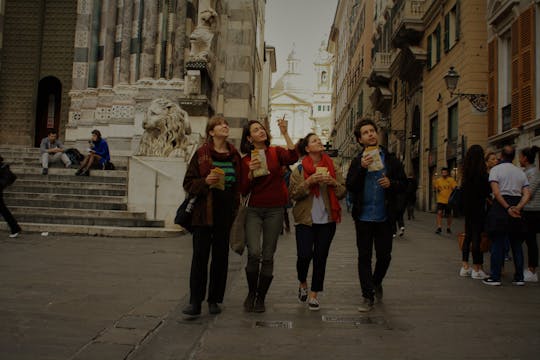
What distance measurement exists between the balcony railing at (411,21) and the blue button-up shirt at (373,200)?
24910 millimetres

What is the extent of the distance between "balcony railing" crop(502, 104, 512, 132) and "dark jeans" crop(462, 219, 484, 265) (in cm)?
1239

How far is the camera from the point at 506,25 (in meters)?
19.3

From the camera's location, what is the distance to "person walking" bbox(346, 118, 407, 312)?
5598mm

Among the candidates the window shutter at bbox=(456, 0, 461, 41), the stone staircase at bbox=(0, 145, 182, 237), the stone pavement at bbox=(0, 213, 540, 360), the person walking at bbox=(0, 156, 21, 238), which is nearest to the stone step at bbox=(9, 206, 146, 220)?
the stone staircase at bbox=(0, 145, 182, 237)

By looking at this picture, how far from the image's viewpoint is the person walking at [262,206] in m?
5.34

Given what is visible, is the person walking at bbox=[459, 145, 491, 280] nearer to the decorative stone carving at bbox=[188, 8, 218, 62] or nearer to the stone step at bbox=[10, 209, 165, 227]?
the stone step at bbox=[10, 209, 165, 227]

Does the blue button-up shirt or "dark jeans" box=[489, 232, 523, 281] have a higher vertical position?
the blue button-up shirt

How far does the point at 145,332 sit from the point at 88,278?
257 cm

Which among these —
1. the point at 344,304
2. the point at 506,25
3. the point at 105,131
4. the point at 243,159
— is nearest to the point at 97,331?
the point at 243,159

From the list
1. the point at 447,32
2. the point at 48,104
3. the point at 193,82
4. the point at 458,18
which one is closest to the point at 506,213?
the point at 193,82

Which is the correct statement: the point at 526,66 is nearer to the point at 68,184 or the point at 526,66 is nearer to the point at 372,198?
the point at 68,184

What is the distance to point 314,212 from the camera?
5.57 meters

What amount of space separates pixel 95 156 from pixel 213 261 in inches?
394

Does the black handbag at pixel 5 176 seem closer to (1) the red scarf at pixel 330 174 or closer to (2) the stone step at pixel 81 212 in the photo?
(2) the stone step at pixel 81 212
